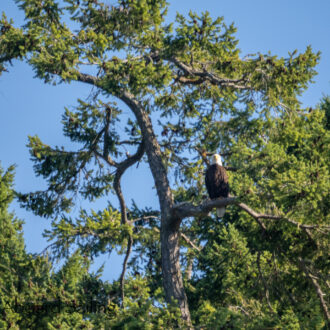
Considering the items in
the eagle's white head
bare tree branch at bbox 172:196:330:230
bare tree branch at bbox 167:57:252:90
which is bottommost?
bare tree branch at bbox 172:196:330:230

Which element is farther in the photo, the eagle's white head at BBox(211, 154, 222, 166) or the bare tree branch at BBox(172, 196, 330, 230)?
the eagle's white head at BBox(211, 154, 222, 166)

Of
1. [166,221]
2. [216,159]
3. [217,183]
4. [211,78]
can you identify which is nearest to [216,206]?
[217,183]

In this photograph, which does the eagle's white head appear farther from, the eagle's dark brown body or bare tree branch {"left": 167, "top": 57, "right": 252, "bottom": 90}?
bare tree branch {"left": 167, "top": 57, "right": 252, "bottom": 90}

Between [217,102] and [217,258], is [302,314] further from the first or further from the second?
[217,102]

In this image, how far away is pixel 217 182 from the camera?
10484 mm

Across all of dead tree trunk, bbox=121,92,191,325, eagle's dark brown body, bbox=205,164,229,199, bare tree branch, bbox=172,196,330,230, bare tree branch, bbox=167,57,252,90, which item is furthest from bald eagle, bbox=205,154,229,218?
bare tree branch, bbox=167,57,252,90

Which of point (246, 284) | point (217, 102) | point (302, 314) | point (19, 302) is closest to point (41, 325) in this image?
point (19, 302)

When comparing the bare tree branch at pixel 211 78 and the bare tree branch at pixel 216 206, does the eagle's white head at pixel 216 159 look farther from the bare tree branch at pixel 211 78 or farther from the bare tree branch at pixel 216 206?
the bare tree branch at pixel 211 78

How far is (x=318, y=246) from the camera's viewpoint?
372 inches

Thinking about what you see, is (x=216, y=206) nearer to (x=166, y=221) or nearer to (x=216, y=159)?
(x=166, y=221)

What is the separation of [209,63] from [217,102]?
1.10m

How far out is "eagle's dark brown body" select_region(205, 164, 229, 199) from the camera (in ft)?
34.3

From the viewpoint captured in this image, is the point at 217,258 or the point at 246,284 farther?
the point at 217,258

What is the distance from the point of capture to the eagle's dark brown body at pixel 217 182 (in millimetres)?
10445
